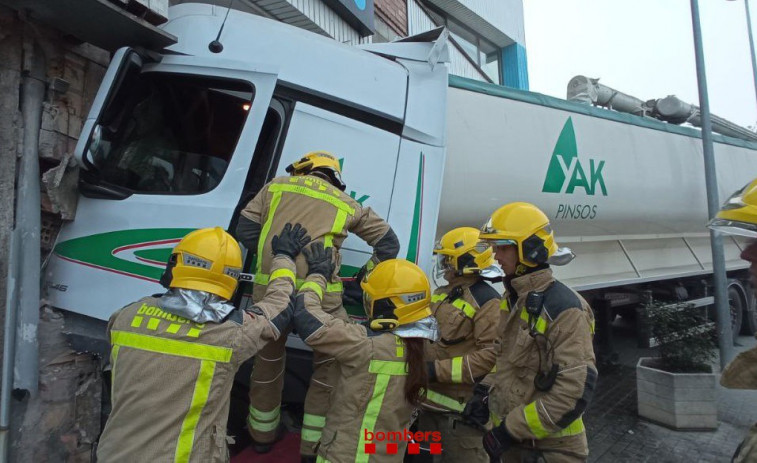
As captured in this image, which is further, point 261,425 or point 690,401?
point 690,401

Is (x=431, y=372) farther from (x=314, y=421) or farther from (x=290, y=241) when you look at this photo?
(x=290, y=241)

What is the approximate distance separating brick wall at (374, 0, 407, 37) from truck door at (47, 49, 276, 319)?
5.28 meters

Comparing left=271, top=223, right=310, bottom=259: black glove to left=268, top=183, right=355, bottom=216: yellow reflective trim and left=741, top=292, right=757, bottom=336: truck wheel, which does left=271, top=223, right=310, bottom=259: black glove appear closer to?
left=268, top=183, right=355, bottom=216: yellow reflective trim

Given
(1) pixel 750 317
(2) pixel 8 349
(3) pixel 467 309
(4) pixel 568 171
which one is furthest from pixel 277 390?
(1) pixel 750 317

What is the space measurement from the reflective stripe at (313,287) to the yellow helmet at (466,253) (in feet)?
2.92

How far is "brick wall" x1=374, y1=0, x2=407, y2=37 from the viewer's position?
7.05 metres

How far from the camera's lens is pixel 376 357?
6.09 ft

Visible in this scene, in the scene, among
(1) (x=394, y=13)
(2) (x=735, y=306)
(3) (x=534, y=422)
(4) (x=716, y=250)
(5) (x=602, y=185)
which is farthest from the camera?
(1) (x=394, y=13)

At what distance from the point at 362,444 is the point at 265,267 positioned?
89 cm

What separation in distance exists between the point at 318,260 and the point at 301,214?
24 centimetres

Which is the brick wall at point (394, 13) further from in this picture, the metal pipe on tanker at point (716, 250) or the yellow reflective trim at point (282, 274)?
the yellow reflective trim at point (282, 274)

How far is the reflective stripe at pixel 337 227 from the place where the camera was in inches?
86.2

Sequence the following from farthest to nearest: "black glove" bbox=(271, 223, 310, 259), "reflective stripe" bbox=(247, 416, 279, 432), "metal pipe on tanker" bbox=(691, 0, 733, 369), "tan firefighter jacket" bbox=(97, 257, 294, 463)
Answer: "metal pipe on tanker" bbox=(691, 0, 733, 369) < "reflective stripe" bbox=(247, 416, 279, 432) < "black glove" bbox=(271, 223, 310, 259) < "tan firefighter jacket" bbox=(97, 257, 294, 463)

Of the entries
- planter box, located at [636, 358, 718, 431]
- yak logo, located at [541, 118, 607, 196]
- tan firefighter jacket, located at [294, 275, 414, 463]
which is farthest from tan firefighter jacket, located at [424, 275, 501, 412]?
planter box, located at [636, 358, 718, 431]
